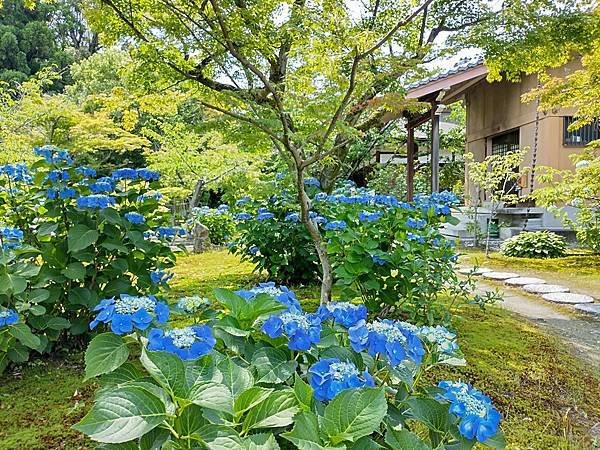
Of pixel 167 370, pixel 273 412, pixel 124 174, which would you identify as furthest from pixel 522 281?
pixel 167 370

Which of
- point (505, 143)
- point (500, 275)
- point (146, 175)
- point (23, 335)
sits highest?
point (505, 143)

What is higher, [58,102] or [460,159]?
[58,102]

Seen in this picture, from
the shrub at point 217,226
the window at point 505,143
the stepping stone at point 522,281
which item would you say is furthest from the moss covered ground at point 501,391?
the window at point 505,143

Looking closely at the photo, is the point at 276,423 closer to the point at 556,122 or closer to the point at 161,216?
the point at 161,216

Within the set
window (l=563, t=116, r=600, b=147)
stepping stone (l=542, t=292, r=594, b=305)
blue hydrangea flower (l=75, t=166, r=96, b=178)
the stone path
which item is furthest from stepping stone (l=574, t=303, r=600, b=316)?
window (l=563, t=116, r=600, b=147)

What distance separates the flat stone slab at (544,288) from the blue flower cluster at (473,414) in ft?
14.8

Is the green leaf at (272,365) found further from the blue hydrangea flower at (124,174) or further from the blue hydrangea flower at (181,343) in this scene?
the blue hydrangea flower at (124,174)

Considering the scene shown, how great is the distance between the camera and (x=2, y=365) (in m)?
2.20

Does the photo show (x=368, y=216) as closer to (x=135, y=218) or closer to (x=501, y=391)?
(x=501, y=391)

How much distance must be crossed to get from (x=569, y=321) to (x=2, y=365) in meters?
3.87

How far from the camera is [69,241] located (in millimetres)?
2371

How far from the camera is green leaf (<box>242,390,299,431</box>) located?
0.79 meters

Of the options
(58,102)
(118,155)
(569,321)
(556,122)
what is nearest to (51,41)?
(118,155)

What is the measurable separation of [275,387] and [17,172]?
2.24 meters
